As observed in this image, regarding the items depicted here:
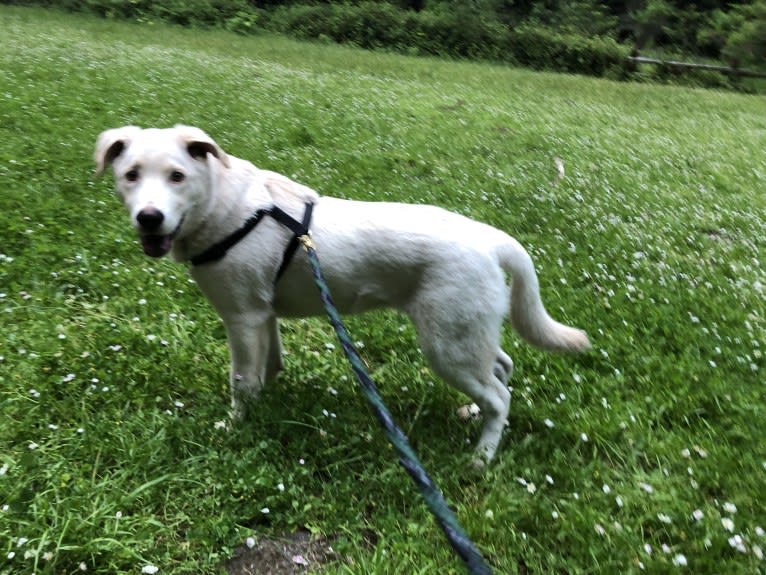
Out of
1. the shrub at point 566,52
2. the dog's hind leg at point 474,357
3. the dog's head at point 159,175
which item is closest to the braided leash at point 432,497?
the dog's hind leg at point 474,357

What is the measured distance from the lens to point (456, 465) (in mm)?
3316

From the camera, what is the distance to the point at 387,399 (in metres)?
3.95

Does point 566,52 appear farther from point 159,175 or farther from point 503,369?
point 159,175

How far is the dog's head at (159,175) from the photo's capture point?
2.80 meters

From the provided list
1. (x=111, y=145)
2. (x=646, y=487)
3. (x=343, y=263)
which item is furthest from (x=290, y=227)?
(x=646, y=487)

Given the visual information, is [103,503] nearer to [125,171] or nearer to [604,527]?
[125,171]

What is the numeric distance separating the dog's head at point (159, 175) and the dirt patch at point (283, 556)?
151 cm

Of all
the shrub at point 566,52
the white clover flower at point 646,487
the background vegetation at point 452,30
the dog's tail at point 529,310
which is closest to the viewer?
the white clover flower at point 646,487

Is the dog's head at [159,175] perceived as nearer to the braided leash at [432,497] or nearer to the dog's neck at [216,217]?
the dog's neck at [216,217]

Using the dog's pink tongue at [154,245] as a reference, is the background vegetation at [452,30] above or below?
below

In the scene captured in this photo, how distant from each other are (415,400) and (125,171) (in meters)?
2.28

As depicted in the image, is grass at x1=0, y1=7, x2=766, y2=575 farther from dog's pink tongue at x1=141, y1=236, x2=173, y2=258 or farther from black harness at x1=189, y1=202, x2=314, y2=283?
dog's pink tongue at x1=141, y1=236, x2=173, y2=258

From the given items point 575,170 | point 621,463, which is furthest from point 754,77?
point 621,463

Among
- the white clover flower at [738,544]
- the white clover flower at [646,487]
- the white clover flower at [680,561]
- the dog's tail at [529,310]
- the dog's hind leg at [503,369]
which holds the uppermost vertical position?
the dog's tail at [529,310]
